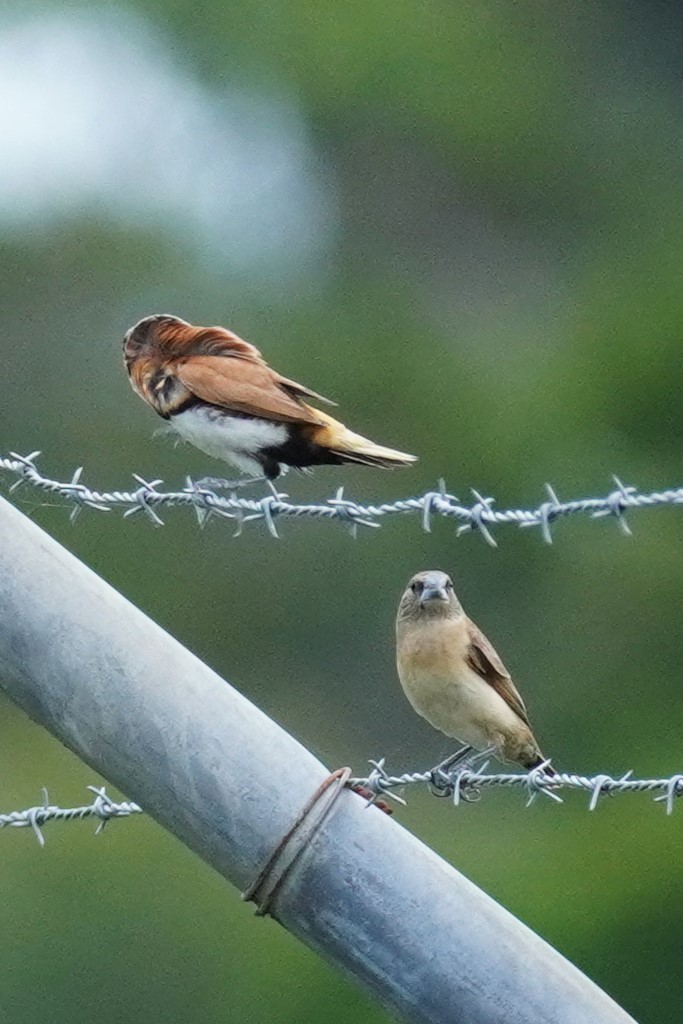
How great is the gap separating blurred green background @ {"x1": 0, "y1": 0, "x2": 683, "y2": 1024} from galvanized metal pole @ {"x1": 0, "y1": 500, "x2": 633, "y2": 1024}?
5.95 metres

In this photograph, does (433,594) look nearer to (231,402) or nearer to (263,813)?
(231,402)

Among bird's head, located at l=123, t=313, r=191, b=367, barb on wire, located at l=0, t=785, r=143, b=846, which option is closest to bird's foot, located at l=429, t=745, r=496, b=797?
barb on wire, located at l=0, t=785, r=143, b=846

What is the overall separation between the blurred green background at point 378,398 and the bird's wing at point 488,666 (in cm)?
430

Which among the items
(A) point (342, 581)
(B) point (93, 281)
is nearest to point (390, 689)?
(A) point (342, 581)

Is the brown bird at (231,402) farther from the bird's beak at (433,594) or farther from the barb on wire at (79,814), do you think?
the barb on wire at (79,814)

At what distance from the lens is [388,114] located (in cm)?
1070

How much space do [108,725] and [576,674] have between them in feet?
24.1

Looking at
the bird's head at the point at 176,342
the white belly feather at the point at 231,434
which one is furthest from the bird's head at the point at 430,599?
the bird's head at the point at 176,342

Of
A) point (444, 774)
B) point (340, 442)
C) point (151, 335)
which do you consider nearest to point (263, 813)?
point (444, 774)

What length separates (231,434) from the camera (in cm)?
345

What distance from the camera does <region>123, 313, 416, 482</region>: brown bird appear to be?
3.32 meters

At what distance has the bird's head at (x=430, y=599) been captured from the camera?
3.61 m

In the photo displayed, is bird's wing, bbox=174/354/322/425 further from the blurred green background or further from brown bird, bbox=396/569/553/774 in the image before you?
the blurred green background

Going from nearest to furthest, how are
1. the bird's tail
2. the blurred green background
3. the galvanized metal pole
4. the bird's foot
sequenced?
the galvanized metal pole → the bird's foot → the bird's tail → the blurred green background
